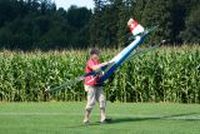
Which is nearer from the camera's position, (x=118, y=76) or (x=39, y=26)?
(x=118, y=76)

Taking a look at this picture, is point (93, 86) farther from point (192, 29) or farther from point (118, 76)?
point (192, 29)

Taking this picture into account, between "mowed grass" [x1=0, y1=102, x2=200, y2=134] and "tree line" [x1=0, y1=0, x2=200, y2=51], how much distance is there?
46824mm

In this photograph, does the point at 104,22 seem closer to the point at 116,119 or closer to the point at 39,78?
the point at 39,78

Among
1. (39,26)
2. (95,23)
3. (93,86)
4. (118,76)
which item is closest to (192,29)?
(95,23)

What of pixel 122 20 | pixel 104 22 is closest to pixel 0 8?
pixel 104 22

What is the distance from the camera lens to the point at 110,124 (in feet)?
57.6

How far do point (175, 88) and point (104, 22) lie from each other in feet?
255

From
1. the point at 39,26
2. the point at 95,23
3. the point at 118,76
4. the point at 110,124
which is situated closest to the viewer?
the point at 110,124

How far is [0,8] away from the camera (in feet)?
406

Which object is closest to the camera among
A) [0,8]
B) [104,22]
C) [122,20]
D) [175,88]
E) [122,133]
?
[122,133]

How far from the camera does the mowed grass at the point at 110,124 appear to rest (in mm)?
16047

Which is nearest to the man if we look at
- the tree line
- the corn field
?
the corn field

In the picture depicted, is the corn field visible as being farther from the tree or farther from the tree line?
the tree

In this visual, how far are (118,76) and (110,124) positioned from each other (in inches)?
475
